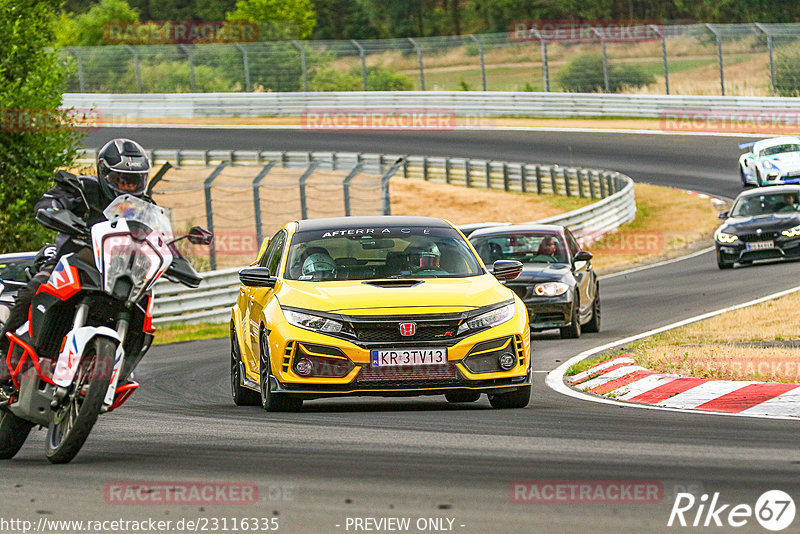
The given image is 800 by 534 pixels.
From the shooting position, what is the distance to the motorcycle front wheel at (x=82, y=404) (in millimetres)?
7625

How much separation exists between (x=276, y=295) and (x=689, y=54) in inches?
1829

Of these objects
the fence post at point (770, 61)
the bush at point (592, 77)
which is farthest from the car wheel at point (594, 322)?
the bush at point (592, 77)

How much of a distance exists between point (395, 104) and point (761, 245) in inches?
1255

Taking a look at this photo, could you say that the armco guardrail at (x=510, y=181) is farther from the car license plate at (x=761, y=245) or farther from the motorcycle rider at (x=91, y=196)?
the motorcycle rider at (x=91, y=196)

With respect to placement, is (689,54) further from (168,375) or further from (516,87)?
(168,375)

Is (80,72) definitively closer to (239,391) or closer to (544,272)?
(544,272)

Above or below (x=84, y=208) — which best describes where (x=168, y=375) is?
below

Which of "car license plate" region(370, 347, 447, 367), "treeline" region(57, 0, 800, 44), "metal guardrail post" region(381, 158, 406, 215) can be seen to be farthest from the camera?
"treeline" region(57, 0, 800, 44)

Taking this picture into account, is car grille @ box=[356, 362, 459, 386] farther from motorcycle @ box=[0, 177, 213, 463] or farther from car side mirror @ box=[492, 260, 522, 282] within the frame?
motorcycle @ box=[0, 177, 213, 463]

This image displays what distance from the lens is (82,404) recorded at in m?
7.63

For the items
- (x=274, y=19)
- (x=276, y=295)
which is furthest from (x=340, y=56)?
(x=276, y=295)

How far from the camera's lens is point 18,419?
864 centimetres

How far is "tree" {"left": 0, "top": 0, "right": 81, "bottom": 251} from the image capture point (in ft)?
84.6

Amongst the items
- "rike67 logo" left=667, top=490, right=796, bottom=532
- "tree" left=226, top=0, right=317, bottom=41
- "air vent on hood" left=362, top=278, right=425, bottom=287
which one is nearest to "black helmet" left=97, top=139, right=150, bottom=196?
"air vent on hood" left=362, top=278, right=425, bottom=287
